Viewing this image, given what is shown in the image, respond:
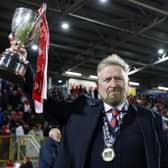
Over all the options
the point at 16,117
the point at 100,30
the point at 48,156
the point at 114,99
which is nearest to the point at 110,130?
the point at 114,99

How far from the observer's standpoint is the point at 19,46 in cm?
171

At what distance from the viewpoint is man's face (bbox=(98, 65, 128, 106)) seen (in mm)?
1451

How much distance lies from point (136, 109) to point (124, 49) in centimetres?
1025

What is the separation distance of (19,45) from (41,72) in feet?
0.66

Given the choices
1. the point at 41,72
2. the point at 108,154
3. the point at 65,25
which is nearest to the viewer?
the point at 108,154

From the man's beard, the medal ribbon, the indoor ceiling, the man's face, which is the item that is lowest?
the medal ribbon

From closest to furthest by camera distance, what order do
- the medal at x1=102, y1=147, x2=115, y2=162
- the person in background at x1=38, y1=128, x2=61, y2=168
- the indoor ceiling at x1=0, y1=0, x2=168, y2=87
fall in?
1. the medal at x1=102, y1=147, x2=115, y2=162
2. the person in background at x1=38, y1=128, x2=61, y2=168
3. the indoor ceiling at x1=0, y1=0, x2=168, y2=87

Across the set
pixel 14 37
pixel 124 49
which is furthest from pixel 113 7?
pixel 14 37

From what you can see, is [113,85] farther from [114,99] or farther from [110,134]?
[110,134]

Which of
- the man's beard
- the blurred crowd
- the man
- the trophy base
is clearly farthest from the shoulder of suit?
the blurred crowd

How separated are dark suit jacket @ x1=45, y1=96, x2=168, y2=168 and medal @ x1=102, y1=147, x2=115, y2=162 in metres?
0.07

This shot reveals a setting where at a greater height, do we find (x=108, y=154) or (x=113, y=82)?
(x=113, y=82)

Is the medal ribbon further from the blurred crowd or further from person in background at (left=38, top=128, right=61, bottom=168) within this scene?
the blurred crowd

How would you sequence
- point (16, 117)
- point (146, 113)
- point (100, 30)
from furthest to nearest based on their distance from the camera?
point (100, 30), point (16, 117), point (146, 113)
